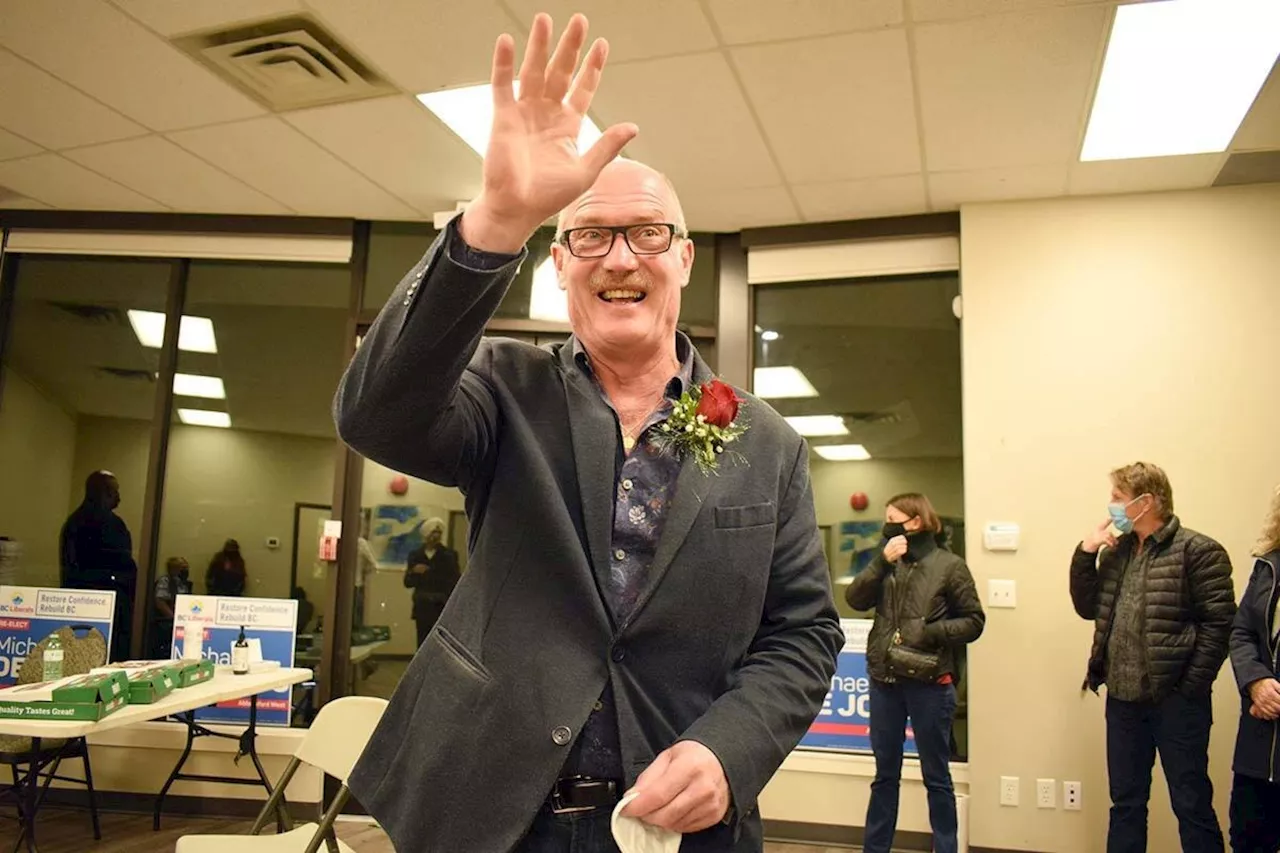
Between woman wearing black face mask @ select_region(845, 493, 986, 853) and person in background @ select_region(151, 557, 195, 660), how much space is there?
346cm

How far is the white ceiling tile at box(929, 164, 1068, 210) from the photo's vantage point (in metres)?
4.02

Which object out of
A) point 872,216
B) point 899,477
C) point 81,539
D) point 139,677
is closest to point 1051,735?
point 899,477

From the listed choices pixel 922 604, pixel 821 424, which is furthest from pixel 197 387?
pixel 922 604

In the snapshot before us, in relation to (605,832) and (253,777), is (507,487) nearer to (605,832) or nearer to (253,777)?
(605,832)

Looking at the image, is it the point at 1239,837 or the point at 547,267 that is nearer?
the point at 1239,837

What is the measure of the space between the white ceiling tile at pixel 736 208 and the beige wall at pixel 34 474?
3541 mm

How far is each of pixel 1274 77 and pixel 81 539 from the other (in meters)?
5.69

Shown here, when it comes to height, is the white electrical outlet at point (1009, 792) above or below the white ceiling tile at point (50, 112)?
below

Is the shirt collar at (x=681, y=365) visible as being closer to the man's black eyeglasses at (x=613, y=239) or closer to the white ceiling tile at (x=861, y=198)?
the man's black eyeglasses at (x=613, y=239)

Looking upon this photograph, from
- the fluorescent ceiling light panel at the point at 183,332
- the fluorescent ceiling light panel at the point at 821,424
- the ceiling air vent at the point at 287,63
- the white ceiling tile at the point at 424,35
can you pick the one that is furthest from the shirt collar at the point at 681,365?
the fluorescent ceiling light panel at the point at 183,332

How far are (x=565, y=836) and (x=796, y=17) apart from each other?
2665 millimetres

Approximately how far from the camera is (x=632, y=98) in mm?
3457

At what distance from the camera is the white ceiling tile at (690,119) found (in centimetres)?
326

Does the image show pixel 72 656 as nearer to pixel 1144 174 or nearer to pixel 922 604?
pixel 922 604
